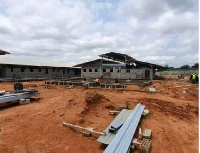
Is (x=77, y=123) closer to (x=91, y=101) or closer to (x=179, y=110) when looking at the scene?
(x=91, y=101)

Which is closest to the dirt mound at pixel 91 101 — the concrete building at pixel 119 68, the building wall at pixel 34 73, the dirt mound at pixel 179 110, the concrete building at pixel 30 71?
the dirt mound at pixel 179 110

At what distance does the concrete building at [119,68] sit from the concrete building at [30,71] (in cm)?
667

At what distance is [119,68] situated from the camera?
2916 centimetres

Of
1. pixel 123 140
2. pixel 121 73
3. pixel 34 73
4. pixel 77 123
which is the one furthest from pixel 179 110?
pixel 34 73

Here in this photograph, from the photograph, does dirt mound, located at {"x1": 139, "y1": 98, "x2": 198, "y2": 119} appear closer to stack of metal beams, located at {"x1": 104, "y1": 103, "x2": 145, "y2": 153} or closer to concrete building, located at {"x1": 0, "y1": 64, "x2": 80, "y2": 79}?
stack of metal beams, located at {"x1": 104, "y1": 103, "x2": 145, "y2": 153}

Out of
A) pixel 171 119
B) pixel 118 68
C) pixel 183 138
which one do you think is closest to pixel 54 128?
pixel 183 138

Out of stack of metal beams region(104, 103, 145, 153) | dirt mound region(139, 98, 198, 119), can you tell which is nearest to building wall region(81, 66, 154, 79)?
dirt mound region(139, 98, 198, 119)

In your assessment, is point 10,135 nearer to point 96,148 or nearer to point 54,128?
point 54,128

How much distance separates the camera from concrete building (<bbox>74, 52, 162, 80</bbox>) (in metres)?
28.1

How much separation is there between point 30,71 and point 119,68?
51.8 ft

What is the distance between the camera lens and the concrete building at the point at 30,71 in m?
25.6

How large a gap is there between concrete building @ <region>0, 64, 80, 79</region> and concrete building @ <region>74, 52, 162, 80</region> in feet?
21.9

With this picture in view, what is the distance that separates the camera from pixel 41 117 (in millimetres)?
A: 6785

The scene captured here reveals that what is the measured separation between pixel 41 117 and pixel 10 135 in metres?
1.63
